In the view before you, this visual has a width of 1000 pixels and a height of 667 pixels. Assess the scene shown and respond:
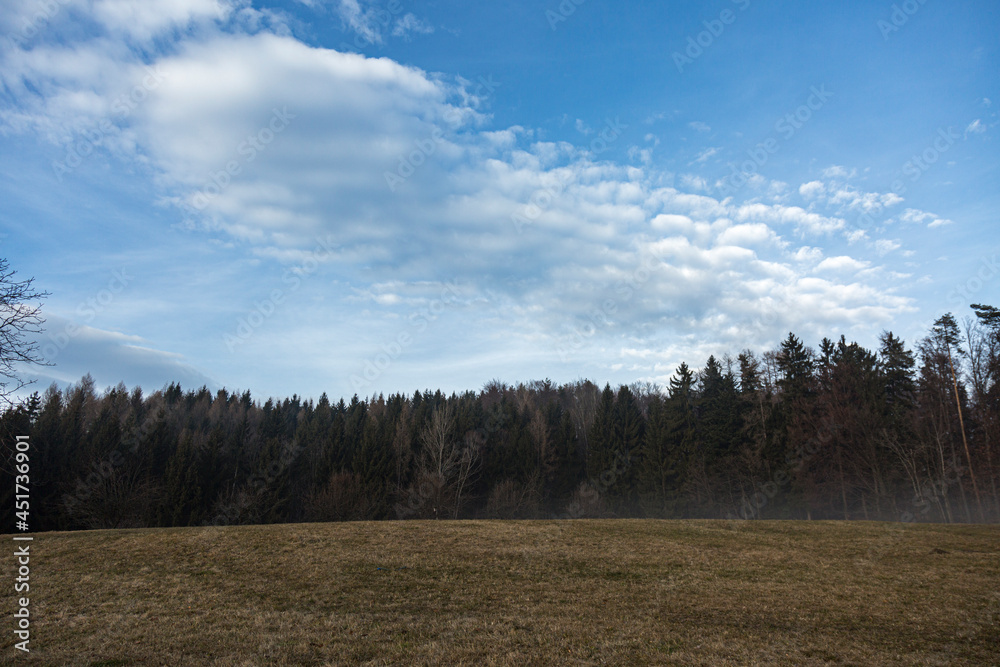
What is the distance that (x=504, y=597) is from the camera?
13.6 meters

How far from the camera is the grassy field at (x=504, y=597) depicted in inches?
380

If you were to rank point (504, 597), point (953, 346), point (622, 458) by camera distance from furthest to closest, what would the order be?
point (622, 458) < point (953, 346) < point (504, 597)

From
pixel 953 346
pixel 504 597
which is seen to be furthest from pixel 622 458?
pixel 504 597

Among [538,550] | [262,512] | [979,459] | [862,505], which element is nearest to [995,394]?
[979,459]

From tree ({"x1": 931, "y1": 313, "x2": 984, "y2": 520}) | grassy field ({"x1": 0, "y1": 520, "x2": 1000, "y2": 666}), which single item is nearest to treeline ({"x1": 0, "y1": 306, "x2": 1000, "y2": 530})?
tree ({"x1": 931, "y1": 313, "x2": 984, "y2": 520})

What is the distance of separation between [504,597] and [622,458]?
49439mm

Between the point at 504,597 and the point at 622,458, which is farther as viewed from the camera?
the point at 622,458

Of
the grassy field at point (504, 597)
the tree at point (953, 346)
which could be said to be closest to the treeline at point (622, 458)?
the tree at point (953, 346)

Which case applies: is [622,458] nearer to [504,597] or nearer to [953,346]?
[953,346]

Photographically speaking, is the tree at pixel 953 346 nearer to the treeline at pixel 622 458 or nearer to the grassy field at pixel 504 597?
the treeline at pixel 622 458

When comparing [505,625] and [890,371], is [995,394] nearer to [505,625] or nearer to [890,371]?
[890,371]

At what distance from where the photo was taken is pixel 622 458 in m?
60.0

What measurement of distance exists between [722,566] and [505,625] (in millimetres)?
10293

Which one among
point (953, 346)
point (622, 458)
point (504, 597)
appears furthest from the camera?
point (622, 458)
